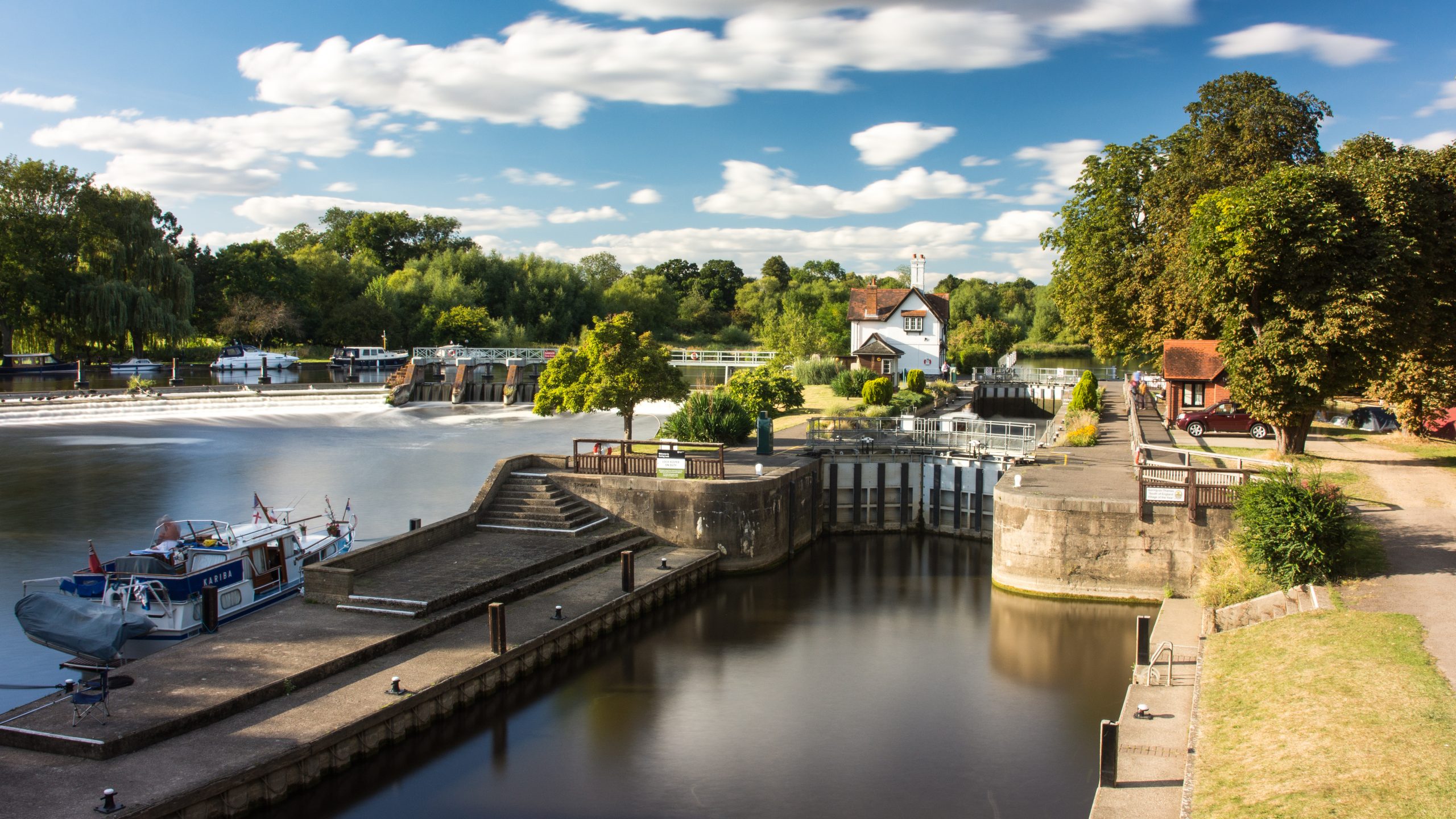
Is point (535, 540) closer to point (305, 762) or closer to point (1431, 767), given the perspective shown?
point (305, 762)

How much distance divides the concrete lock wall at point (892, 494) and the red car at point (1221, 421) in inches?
448

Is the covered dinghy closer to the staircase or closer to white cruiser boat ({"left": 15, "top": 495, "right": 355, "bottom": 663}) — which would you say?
white cruiser boat ({"left": 15, "top": 495, "right": 355, "bottom": 663})

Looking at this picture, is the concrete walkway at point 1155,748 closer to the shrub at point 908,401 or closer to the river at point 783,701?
the river at point 783,701

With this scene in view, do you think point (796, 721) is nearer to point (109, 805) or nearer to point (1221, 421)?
point (109, 805)

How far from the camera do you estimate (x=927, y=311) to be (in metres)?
68.4

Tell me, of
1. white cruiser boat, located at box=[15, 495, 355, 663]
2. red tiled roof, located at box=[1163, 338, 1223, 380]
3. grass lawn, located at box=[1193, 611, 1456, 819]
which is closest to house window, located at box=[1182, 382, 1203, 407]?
red tiled roof, located at box=[1163, 338, 1223, 380]

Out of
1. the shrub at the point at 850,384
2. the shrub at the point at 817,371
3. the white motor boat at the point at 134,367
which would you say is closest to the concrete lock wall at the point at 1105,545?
the shrub at the point at 850,384

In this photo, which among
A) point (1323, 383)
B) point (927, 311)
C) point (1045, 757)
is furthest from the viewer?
point (927, 311)

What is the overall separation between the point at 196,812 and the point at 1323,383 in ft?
89.6

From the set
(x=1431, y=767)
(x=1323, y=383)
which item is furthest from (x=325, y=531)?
(x=1323, y=383)

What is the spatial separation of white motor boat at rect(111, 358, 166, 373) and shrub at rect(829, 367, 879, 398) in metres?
62.7

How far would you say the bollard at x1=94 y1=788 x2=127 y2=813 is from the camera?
1159 centimetres

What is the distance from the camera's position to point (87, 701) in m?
14.1

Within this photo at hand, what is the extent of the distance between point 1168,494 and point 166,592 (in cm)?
2203
